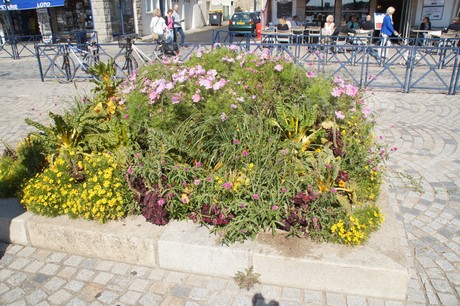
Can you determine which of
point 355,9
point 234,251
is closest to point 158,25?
point 355,9

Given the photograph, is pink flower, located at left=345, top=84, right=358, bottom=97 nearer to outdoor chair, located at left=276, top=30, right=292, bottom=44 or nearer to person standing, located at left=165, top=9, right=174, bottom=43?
outdoor chair, located at left=276, top=30, right=292, bottom=44

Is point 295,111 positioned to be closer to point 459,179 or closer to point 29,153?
point 459,179

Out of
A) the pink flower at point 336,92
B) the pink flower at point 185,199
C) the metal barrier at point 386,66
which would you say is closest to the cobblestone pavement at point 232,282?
the pink flower at point 185,199

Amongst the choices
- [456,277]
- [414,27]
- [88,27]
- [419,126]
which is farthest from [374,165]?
[88,27]

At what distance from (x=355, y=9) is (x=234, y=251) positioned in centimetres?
1716

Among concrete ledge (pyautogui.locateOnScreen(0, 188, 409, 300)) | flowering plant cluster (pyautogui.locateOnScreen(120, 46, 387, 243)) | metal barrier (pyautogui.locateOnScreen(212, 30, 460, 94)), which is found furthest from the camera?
metal barrier (pyautogui.locateOnScreen(212, 30, 460, 94))

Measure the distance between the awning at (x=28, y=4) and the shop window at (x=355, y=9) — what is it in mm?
13300

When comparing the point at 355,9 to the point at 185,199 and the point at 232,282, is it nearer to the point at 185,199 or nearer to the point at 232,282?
the point at 185,199

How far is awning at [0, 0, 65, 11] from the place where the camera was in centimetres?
1920

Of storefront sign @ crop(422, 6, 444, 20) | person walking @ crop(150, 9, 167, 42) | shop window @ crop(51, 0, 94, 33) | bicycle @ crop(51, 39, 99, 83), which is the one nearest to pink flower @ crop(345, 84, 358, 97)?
bicycle @ crop(51, 39, 99, 83)

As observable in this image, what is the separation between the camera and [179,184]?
334cm

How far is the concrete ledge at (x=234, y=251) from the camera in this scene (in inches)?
110

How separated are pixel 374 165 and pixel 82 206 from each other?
265 centimetres

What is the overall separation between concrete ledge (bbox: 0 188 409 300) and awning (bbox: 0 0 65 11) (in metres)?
18.6
